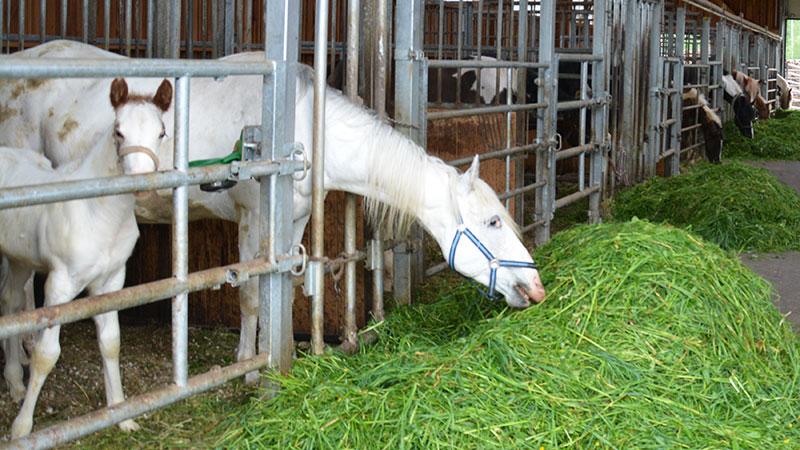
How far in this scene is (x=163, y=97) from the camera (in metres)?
3.22

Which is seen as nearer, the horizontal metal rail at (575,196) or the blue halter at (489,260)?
the blue halter at (489,260)

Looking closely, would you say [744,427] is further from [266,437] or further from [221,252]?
[221,252]

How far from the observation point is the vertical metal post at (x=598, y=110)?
7.42 m

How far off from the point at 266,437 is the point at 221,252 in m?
2.02

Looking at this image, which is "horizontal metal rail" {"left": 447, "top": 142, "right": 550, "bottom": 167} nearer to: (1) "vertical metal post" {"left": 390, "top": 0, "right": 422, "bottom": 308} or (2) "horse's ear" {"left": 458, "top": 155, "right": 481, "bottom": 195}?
(1) "vertical metal post" {"left": 390, "top": 0, "right": 422, "bottom": 308}

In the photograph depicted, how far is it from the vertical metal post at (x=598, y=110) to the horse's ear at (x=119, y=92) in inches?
195

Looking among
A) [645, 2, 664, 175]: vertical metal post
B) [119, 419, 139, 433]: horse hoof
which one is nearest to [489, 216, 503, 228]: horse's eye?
[119, 419, 139, 433]: horse hoof

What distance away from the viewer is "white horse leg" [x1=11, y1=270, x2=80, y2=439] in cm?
314

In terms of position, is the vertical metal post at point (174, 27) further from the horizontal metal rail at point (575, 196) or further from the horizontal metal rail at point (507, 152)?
the horizontal metal rail at point (575, 196)

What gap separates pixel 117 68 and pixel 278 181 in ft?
2.72

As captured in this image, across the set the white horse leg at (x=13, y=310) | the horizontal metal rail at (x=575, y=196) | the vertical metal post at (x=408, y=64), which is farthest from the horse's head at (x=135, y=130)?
the horizontal metal rail at (x=575, y=196)

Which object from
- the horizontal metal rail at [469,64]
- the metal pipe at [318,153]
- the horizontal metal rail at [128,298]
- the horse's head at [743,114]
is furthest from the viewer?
the horse's head at [743,114]

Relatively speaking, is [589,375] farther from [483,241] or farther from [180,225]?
[180,225]

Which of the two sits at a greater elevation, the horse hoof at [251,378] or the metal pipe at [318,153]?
the metal pipe at [318,153]
